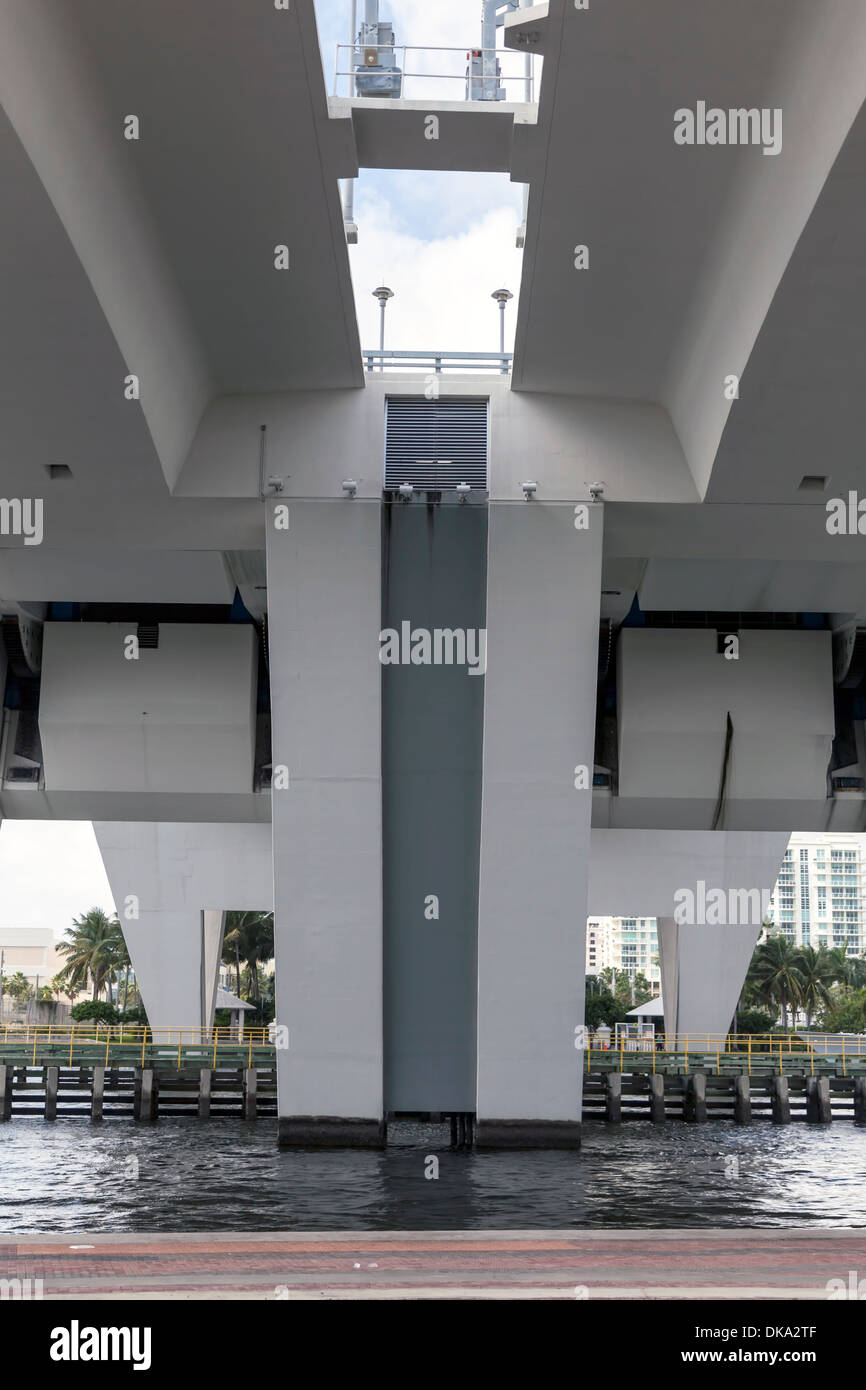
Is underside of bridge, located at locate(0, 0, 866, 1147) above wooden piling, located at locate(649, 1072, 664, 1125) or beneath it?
above

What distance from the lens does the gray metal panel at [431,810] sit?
60.6 feet

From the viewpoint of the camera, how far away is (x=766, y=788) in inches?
869

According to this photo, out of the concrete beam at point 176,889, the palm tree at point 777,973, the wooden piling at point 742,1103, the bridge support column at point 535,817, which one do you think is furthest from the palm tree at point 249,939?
the bridge support column at point 535,817

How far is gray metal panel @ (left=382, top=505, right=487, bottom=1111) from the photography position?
18.5 metres

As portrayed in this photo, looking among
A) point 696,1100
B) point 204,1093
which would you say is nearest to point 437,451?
point 204,1093

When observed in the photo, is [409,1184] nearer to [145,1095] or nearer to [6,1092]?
[145,1095]

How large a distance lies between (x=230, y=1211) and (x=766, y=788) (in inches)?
486

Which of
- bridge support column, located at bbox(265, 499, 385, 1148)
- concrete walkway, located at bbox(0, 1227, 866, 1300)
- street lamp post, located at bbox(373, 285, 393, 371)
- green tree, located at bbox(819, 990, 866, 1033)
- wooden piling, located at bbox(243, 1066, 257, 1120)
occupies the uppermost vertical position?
street lamp post, located at bbox(373, 285, 393, 371)

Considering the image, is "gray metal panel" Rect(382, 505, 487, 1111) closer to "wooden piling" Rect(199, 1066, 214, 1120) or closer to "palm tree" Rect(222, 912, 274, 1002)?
"wooden piling" Rect(199, 1066, 214, 1120)

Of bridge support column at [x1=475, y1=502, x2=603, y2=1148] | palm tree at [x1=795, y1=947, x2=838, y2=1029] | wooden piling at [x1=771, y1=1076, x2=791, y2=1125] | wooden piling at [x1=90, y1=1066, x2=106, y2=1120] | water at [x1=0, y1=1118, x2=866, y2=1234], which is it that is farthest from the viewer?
palm tree at [x1=795, y1=947, x2=838, y2=1029]

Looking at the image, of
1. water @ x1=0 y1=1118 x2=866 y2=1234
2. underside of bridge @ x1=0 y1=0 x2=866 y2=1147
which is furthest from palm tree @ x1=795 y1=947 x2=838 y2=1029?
underside of bridge @ x1=0 y1=0 x2=866 y2=1147

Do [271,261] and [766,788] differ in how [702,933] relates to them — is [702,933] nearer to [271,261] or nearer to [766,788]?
[766,788]

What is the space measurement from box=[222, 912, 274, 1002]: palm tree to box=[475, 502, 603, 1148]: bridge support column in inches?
2589

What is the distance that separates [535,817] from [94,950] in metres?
83.4
